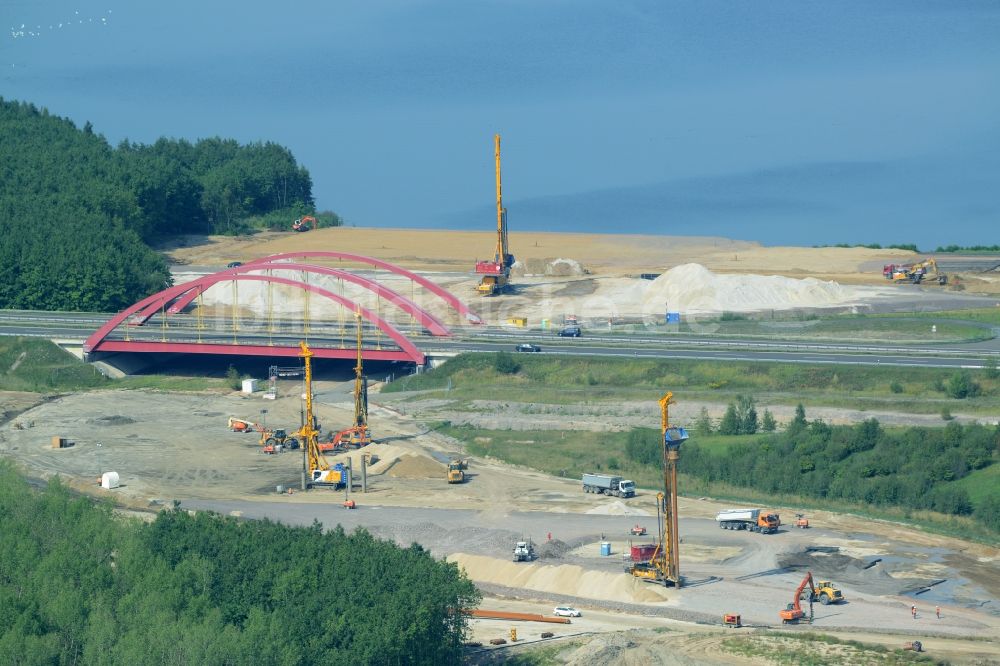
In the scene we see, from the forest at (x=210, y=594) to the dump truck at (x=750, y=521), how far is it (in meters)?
23.5

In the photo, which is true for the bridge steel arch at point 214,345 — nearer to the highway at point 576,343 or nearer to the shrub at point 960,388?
the highway at point 576,343

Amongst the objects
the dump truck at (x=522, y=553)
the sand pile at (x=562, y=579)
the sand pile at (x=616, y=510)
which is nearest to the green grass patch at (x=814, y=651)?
the sand pile at (x=562, y=579)

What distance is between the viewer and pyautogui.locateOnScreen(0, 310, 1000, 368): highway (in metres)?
136

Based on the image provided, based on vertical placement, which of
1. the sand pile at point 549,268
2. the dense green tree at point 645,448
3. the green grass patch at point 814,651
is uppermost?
the sand pile at point 549,268

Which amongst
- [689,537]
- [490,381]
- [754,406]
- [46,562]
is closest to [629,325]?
[490,381]

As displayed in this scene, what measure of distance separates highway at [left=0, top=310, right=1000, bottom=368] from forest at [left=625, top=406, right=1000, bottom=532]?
64.4ft

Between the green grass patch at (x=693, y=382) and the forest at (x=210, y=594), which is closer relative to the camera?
the forest at (x=210, y=594)

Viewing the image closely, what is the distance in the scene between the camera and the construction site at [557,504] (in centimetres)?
8625

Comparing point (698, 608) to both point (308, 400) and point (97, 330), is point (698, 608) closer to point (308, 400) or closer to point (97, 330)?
point (308, 400)

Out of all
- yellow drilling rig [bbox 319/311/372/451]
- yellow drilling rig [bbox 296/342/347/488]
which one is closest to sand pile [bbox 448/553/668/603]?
yellow drilling rig [bbox 296/342/347/488]

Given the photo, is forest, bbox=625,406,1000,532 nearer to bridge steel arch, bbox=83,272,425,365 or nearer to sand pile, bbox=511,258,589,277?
bridge steel arch, bbox=83,272,425,365

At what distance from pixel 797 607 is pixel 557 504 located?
995 inches

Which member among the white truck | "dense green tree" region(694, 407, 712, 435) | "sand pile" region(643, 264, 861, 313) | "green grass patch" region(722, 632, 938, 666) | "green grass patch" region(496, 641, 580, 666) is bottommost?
"green grass patch" region(496, 641, 580, 666)

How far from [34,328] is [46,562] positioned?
83715 mm
